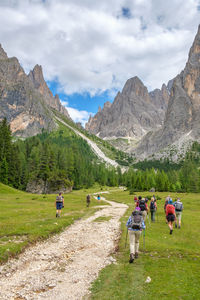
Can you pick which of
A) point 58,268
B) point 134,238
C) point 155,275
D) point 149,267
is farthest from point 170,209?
point 58,268

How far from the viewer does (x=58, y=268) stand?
11125mm

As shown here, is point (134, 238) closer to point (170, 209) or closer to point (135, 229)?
point (135, 229)

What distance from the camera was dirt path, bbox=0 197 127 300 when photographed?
8414 millimetres

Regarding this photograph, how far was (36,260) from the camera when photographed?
40.6 ft

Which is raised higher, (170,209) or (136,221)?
(136,221)

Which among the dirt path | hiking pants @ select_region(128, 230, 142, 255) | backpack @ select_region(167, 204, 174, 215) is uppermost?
backpack @ select_region(167, 204, 174, 215)

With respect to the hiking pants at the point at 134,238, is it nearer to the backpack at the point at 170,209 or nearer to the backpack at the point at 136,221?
the backpack at the point at 136,221

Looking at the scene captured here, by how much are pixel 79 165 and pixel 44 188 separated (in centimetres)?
4619

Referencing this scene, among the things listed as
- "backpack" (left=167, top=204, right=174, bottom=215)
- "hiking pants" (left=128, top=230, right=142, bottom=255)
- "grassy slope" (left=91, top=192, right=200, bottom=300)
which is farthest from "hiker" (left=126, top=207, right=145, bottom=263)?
"backpack" (left=167, top=204, right=174, bottom=215)

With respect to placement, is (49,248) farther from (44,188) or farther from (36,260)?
(44,188)

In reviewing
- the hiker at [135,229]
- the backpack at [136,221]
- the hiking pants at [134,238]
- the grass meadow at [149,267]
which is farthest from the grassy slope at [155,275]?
the backpack at [136,221]

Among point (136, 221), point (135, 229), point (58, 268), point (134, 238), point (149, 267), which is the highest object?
point (136, 221)

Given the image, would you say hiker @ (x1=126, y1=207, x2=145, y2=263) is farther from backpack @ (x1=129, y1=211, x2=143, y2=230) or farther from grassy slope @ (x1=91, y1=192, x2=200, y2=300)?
grassy slope @ (x1=91, y1=192, x2=200, y2=300)

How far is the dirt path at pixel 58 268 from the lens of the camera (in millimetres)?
8414
